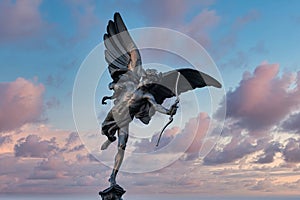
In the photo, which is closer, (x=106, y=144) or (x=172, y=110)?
(x=172, y=110)

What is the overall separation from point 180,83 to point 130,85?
1774 mm

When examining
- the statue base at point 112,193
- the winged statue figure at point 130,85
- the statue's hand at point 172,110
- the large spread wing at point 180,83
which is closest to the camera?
the statue's hand at point 172,110

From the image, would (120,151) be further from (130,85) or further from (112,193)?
(130,85)

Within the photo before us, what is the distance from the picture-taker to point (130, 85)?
715 inches

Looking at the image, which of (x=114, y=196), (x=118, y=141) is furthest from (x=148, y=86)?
(x=114, y=196)

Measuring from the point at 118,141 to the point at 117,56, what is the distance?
3.17 m

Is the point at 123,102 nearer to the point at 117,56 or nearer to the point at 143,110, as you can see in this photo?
the point at 143,110

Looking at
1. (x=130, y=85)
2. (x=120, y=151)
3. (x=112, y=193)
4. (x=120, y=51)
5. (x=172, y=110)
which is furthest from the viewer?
(x=120, y=51)

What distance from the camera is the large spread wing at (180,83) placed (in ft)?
59.9

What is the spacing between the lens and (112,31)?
1958 cm

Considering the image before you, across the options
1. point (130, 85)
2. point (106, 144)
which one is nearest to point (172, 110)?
point (130, 85)

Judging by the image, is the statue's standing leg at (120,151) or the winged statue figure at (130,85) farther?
the winged statue figure at (130,85)

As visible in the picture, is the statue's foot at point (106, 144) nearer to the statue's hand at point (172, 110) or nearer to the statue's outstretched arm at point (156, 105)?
the statue's outstretched arm at point (156, 105)

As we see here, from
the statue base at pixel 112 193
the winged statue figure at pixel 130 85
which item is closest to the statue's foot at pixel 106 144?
the winged statue figure at pixel 130 85
